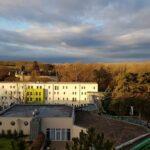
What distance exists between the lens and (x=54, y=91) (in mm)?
88125

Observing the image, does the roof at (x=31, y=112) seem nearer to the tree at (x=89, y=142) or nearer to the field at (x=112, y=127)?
the field at (x=112, y=127)

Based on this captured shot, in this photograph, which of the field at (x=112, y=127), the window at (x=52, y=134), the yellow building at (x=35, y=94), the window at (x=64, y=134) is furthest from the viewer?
the yellow building at (x=35, y=94)

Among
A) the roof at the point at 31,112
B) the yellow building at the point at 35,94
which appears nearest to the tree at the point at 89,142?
the roof at the point at 31,112

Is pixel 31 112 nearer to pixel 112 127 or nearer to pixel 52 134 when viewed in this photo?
pixel 52 134

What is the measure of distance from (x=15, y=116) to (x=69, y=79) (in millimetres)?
75666

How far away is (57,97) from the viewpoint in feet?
288

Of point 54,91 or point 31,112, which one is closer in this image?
point 31,112

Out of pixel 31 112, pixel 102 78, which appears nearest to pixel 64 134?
pixel 31 112

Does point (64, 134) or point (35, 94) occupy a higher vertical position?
point (64, 134)

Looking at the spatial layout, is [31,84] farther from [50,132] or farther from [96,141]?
[96,141]

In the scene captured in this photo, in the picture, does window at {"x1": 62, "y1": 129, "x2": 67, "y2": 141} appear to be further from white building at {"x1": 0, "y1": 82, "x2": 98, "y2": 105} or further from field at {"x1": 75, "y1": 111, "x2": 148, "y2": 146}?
white building at {"x1": 0, "y1": 82, "x2": 98, "y2": 105}

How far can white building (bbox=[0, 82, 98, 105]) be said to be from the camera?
86938 millimetres

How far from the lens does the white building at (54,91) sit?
8694 centimetres

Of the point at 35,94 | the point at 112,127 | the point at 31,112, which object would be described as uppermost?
the point at 31,112
